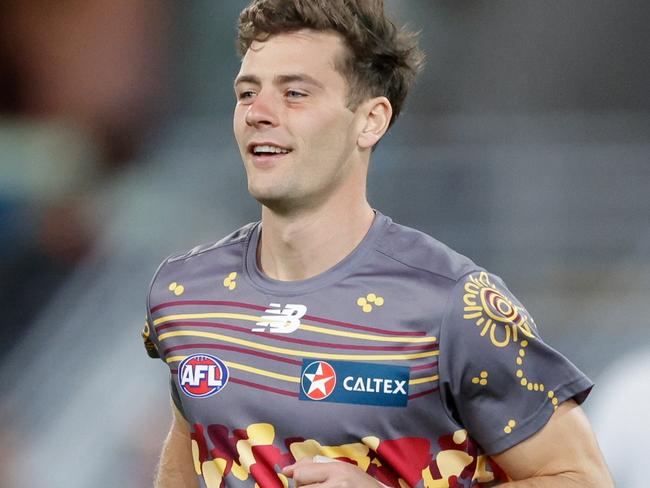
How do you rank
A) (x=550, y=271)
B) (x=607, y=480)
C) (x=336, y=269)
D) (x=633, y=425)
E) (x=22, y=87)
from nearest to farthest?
(x=607, y=480) → (x=336, y=269) → (x=633, y=425) → (x=550, y=271) → (x=22, y=87)

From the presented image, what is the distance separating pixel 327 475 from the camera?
190cm

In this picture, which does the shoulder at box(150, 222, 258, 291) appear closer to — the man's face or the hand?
the man's face

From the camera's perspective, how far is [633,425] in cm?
Answer: 392

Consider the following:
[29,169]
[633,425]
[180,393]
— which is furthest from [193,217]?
[180,393]

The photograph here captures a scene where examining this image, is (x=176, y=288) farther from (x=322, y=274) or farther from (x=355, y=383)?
(x=355, y=383)

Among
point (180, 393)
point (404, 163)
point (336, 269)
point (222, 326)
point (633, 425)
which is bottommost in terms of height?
point (633, 425)

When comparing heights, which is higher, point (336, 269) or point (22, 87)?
point (336, 269)

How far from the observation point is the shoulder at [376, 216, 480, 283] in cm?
213

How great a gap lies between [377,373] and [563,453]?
0.37 meters

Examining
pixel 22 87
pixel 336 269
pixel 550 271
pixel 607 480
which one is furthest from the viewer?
pixel 22 87

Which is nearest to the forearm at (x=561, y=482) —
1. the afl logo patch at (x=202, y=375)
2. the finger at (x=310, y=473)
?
the finger at (x=310, y=473)

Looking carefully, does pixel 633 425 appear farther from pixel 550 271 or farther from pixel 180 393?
pixel 180 393

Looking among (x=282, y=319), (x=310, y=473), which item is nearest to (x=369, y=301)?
(x=282, y=319)

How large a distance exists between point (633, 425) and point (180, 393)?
2.20 meters
